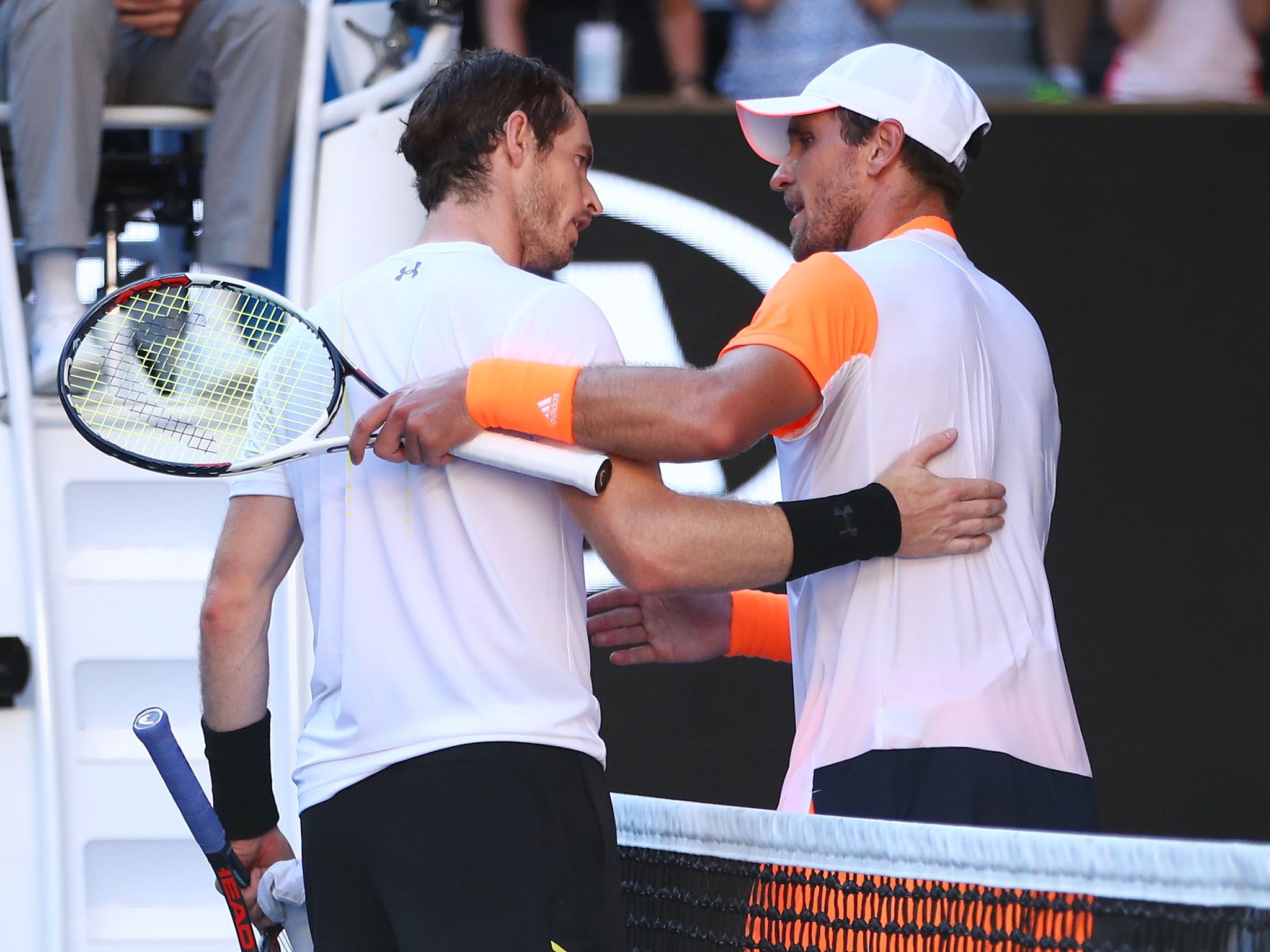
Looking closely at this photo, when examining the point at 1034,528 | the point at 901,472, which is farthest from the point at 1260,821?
the point at 901,472

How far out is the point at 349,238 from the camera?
276 cm

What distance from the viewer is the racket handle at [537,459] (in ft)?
5.11

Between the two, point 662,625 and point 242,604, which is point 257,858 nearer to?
point 242,604

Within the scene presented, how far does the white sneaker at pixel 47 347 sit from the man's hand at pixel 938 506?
165cm

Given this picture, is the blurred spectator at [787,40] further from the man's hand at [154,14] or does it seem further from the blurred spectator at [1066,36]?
the man's hand at [154,14]

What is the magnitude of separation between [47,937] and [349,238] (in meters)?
1.34

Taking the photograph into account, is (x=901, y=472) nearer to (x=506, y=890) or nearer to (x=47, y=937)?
(x=506, y=890)

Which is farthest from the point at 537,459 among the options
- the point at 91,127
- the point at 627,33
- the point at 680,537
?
the point at 627,33

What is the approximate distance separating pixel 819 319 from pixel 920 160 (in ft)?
1.34

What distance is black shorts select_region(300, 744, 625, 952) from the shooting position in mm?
1470

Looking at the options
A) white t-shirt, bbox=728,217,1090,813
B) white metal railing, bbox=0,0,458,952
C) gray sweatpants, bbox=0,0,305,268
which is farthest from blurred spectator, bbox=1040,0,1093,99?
white t-shirt, bbox=728,217,1090,813

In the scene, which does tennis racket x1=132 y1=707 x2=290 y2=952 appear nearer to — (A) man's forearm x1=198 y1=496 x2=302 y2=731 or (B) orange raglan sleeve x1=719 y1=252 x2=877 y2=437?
(A) man's forearm x1=198 y1=496 x2=302 y2=731

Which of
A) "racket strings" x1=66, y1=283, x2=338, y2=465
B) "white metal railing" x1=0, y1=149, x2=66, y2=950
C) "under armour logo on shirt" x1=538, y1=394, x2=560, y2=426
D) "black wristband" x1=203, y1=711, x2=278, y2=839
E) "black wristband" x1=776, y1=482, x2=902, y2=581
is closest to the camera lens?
"under armour logo on shirt" x1=538, y1=394, x2=560, y2=426

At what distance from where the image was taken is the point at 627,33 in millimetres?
3516
